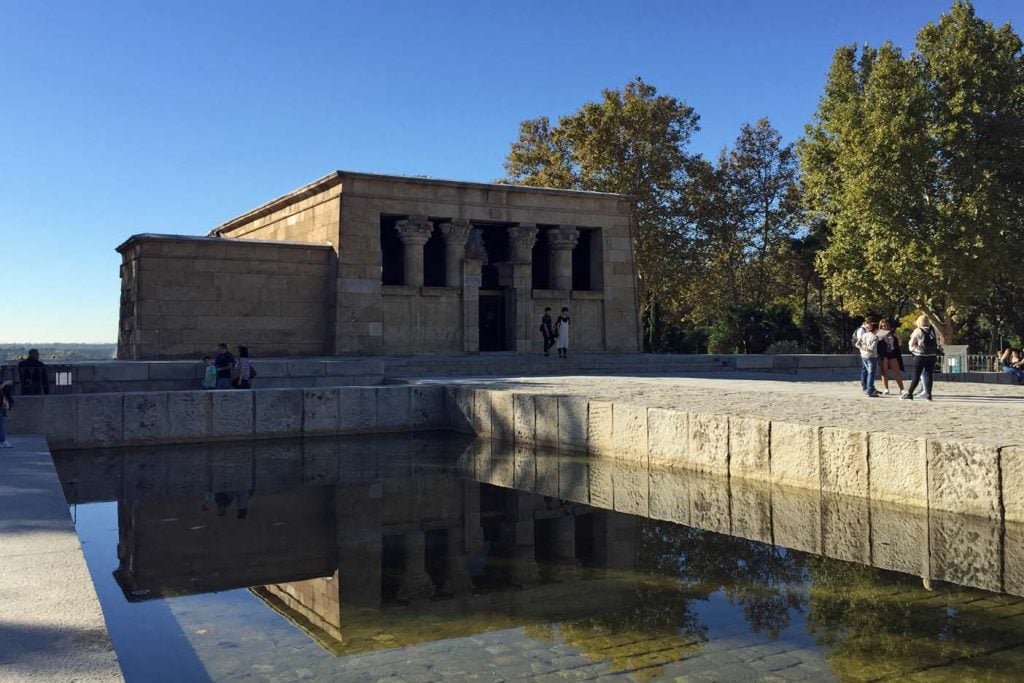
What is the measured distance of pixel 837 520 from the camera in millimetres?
8180

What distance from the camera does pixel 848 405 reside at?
12.5m

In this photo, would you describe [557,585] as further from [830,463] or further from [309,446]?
[309,446]

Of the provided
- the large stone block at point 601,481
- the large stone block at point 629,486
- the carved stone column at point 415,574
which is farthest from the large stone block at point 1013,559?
the carved stone column at point 415,574

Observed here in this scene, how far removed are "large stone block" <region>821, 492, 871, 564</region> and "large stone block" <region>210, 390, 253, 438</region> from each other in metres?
8.80

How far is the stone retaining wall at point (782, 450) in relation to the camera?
791 centimetres

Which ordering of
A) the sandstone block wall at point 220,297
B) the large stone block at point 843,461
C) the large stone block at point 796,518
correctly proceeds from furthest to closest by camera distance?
the sandstone block wall at point 220,297, the large stone block at point 843,461, the large stone block at point 796,518

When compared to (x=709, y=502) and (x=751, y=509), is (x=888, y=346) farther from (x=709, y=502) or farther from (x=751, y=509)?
(x=751, y=509)

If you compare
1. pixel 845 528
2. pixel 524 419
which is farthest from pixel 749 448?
pixel 524 419

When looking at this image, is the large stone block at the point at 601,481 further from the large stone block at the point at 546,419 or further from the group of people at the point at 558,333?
the group of people at the point at 558,333

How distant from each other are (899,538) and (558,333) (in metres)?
19.7

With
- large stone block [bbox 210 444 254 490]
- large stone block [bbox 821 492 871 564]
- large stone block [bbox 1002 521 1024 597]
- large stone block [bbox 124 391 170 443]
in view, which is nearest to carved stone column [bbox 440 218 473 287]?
large stone block [bbox 210 444 254 490]

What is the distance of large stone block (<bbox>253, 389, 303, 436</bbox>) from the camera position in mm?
14094

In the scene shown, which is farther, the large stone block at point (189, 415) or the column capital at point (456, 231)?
the column capital at point (456, 231)

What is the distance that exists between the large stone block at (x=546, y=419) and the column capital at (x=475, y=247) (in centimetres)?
1611
